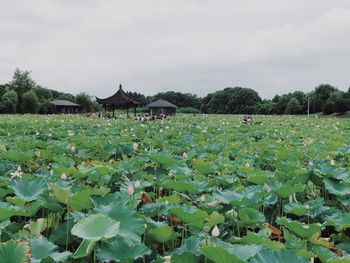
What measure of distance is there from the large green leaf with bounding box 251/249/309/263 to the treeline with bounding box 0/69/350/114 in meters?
48.4

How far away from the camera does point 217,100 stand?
269ft

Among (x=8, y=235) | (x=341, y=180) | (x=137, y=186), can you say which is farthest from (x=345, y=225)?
(x=8, y=235)

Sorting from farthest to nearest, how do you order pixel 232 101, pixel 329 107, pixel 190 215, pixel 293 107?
1. pixel 232 101
2. pixel 293 107
3. pixel 329 107
4. pixel 190 215

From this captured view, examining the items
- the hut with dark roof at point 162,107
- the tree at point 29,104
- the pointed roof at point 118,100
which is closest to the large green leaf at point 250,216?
the pointed roof at point 118,100

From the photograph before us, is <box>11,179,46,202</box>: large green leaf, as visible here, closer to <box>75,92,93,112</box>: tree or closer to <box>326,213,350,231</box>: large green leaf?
<box>326,213,350,231</box>: large green leaf

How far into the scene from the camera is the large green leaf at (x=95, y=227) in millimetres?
1354

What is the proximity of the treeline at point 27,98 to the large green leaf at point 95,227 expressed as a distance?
55023 mm

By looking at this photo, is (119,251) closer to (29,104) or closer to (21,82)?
(29,104)

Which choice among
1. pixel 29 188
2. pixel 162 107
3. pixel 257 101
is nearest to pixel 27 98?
pixel 162 107

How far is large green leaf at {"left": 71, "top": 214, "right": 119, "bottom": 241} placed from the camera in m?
1.35

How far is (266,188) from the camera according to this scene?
7.61 ft

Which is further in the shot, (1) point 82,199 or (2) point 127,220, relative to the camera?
(1) point 82,199

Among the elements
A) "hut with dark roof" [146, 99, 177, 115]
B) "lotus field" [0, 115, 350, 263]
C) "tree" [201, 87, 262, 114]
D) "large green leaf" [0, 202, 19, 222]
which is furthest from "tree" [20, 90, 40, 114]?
"large green leaf" [0, 202, 19, 222]

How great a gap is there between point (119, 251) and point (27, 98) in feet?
193
